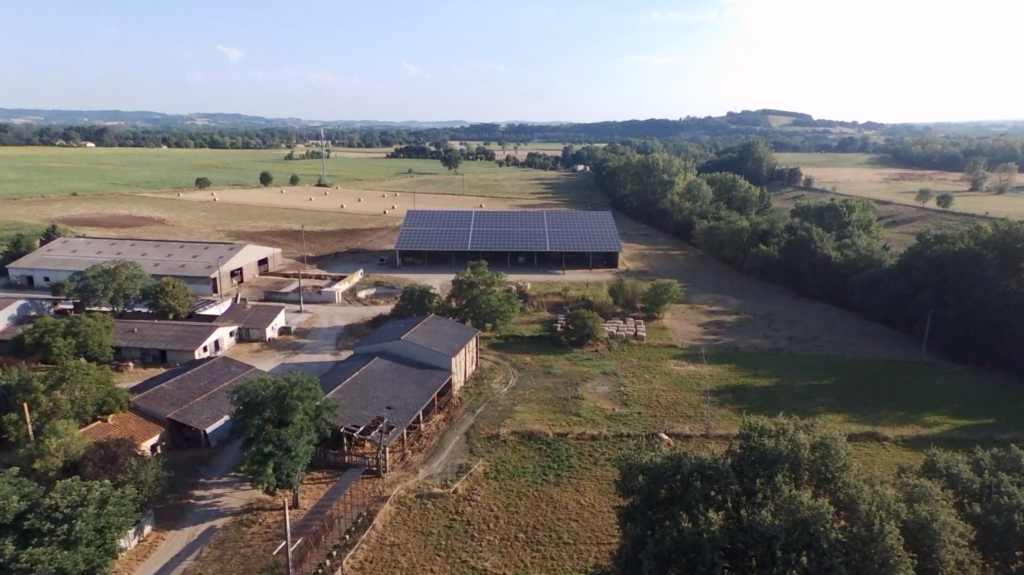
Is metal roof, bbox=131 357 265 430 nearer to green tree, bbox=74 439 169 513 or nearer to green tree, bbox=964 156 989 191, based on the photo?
green tree, bbox=74 439 169 513

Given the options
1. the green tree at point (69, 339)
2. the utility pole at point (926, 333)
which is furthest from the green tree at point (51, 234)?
the utility pole at point (926, 333)

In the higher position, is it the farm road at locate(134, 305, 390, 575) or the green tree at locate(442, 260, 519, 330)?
the green tree at locate(442, 260, 519, 330)

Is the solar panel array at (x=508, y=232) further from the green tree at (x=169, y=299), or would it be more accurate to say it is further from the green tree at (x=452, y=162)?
the green tree at (x=452, y=162)

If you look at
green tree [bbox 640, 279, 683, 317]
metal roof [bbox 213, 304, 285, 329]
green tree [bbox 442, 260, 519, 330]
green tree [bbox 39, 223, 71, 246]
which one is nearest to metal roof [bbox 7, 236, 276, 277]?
green tree [bbox 39, 223, 71, 246]

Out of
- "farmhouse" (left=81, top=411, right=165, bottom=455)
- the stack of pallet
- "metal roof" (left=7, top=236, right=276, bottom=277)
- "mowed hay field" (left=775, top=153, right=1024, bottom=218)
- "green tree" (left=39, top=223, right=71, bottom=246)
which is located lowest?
the stack of pallet

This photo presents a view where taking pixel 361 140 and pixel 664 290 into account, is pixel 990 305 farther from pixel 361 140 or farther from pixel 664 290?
pixel 361 140

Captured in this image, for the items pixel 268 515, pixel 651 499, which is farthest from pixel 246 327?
pixel 651 499

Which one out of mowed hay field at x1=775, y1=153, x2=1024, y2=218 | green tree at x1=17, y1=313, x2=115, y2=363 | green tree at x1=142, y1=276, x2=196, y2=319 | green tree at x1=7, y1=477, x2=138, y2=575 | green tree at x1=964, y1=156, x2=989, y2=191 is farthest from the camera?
green tree at x1=964, y1=156, x2=989, y2=191

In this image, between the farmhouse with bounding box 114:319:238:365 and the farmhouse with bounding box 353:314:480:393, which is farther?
the farmhouse with bounding box 114:319:238:365
